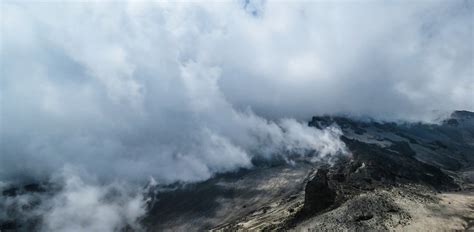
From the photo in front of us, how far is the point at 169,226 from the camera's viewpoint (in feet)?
652

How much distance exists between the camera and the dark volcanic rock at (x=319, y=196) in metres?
126

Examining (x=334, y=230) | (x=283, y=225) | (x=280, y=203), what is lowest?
(x=334, y=230)

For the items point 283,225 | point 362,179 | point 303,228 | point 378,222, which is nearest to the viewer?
point 378,222

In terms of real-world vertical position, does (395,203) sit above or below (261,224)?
below

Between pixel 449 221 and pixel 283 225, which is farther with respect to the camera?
pixel 283 225

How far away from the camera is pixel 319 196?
12769 centimetres

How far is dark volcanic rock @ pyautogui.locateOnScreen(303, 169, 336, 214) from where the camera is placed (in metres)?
126

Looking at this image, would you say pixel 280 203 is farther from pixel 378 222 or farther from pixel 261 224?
pixel 378 222

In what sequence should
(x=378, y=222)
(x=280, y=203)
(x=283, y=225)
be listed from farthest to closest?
(x=280, y=203), (x=283, y=225), (x=378, y=222)

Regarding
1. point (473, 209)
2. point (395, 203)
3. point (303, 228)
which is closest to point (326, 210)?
point (303, 228)

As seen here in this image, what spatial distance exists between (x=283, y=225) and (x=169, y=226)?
85.1m

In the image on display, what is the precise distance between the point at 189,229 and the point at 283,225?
2852 inches

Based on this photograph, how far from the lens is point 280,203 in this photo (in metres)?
194

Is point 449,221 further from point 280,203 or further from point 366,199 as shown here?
point 280,203
